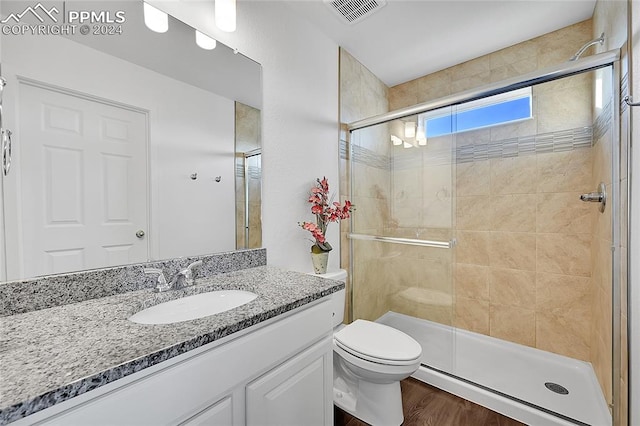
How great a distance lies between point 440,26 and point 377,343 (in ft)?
6.93

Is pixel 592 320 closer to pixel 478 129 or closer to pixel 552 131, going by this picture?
pixel 552 131

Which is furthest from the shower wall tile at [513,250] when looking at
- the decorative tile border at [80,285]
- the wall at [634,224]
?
the decorative tile border at [80,285]

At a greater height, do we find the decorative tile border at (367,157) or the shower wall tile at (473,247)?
the decorative tile border at (367,157)

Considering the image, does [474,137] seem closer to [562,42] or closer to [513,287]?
[562,42]

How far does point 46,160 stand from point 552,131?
283 cm

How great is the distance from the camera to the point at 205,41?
50.8 inches

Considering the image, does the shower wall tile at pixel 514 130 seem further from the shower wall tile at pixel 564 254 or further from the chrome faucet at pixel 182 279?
the chrome faucet at pixel 182 279

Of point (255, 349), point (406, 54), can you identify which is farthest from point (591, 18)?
point (255, 349)

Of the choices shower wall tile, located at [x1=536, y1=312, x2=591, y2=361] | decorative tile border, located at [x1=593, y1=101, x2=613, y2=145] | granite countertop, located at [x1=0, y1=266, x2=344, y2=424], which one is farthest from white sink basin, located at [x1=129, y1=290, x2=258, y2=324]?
shower wall tile, located at [x1=536, y1=312, x2=591, y2=361]

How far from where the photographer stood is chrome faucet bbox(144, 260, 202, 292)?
103cm

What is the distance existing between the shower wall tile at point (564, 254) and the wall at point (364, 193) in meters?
1.12

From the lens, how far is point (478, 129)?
2.24 meters

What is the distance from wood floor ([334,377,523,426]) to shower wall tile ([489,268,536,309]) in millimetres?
904

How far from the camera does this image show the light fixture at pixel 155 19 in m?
1.10
